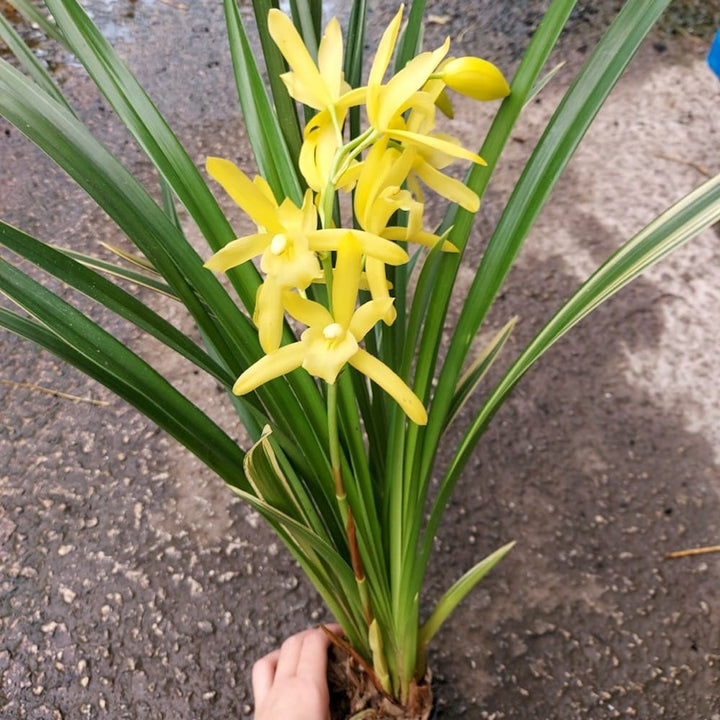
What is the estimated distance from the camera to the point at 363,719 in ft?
2.92

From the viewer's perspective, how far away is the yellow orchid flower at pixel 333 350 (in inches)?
20.0

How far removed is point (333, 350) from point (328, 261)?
65 mm

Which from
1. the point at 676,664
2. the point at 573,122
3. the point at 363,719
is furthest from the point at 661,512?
the point at 573,122

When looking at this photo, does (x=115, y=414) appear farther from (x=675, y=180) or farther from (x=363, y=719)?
(x=675, y=180)

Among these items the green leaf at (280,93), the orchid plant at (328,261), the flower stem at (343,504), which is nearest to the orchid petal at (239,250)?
the orchid plant at (328,261)

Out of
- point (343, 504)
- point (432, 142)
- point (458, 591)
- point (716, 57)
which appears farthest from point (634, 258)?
point (716, 57)

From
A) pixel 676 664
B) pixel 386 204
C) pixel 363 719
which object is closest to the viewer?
pixel 386 204

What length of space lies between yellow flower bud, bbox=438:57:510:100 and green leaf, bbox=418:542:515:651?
46 centimetres

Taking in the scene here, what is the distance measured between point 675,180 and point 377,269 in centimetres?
146

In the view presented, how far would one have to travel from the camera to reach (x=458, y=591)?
84 centimetres

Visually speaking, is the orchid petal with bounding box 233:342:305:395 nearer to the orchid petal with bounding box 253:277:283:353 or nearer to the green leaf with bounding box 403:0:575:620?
the orchid petal with bounding box 253:277:283:353

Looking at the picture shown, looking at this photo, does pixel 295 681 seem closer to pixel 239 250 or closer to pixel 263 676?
pixel 263 676

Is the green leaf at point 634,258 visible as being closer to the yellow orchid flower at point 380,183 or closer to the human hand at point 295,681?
the yellow orchid flower at point 380,183

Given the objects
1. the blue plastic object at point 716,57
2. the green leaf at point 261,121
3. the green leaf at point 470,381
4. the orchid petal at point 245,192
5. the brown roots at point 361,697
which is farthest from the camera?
the blue plastic object at point 716,57
